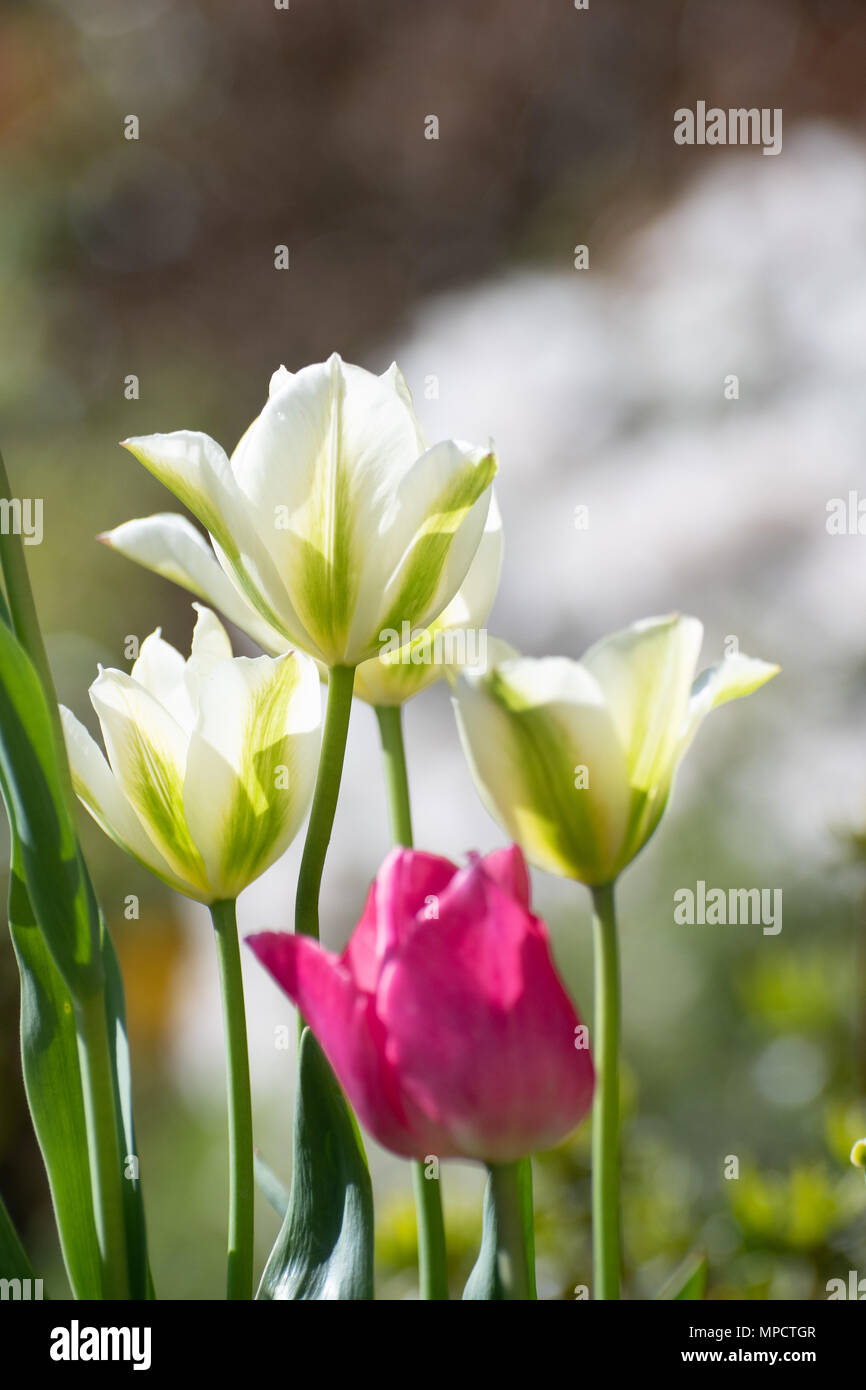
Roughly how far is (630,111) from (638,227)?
109mm

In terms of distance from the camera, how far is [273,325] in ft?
3.93

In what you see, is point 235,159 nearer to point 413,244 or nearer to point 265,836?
point 413,244

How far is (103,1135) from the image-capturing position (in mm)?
167

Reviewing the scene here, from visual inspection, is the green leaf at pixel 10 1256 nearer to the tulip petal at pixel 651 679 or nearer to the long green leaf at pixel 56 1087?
the long green leaf at pixel 56 1087

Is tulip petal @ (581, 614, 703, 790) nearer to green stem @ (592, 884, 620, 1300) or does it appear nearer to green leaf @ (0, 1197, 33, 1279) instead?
green stem @ (592, 884, 620, 1300)

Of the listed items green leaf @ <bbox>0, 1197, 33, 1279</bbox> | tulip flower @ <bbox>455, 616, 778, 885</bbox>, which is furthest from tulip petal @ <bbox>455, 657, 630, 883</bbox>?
green leaf @ <bbox>0, 1197, 33, 1279</bbox>

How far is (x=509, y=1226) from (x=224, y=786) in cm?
7

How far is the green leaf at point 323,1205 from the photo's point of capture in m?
0.17

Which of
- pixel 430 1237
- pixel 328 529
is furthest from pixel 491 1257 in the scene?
pixel 328 529

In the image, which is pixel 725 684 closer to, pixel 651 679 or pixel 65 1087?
pixel 651 679

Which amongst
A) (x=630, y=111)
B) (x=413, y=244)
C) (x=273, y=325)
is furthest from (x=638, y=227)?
(x=273, y=325)

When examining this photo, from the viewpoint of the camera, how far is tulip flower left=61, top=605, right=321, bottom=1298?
18 cm

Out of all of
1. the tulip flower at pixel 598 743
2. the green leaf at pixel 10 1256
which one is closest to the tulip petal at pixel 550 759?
the tulip flower at pixel 598 743

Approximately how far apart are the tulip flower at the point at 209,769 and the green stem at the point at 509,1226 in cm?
6
